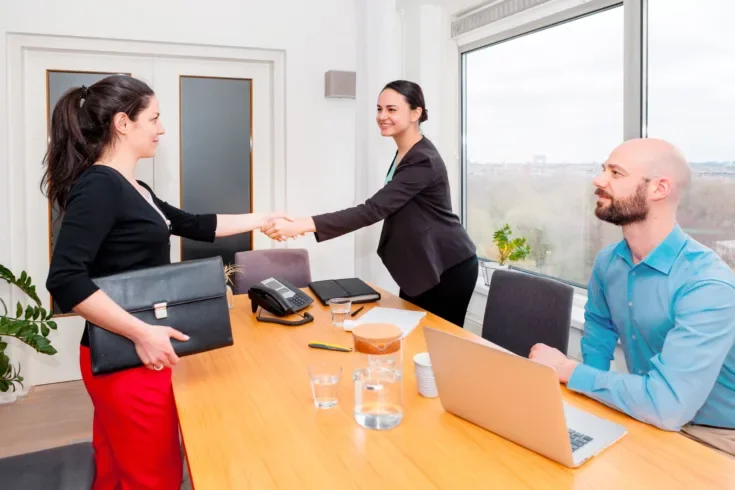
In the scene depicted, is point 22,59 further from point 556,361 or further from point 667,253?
point 667,253

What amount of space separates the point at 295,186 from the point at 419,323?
2284mm

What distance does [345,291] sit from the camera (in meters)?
2.62

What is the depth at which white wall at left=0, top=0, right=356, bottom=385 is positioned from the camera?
11.7 feet

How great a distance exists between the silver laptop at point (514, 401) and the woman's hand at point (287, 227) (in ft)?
4.83

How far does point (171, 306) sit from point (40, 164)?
2.73 meters

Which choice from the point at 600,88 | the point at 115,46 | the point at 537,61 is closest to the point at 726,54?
the point at 600,88

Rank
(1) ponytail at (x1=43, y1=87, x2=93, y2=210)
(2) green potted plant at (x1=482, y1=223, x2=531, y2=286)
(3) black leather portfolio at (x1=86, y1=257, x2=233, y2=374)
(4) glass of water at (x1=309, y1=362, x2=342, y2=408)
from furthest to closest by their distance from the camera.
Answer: (2) green potted plant at (x1=482, y1=223, x2=531, y2=286) < (1) ponytail at (x1=43, y1=87, x2=93, y2=210) < (3) black leather portfolio at (x1=86, y1=257, x2=233, y2=374) < (4) glass of water at (x1=309, y1=362, x2=342, y2=408)

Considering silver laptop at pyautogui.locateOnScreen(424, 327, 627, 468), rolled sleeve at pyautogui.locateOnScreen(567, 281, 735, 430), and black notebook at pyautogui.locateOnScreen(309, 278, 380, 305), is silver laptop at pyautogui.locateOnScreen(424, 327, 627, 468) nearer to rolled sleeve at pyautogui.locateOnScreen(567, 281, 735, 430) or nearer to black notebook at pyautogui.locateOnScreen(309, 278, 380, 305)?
rolled sleeve at pyautogui.locateOnScreen(567, 281, 735, 430)

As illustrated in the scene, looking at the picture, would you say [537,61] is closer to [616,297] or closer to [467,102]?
[467,102]

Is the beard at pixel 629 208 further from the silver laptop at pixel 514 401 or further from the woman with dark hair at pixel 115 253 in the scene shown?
the woman with dark hair at pixel 115 253

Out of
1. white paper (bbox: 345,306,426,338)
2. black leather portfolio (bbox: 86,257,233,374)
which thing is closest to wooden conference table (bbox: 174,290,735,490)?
black leather portfolio (bbox: 86,257,233,374)

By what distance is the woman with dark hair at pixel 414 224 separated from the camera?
2562mm

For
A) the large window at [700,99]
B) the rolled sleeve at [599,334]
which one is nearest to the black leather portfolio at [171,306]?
the rolled sleeve at [599,334]

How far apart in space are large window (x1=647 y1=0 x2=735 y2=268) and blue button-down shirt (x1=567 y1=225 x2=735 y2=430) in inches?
51.8
